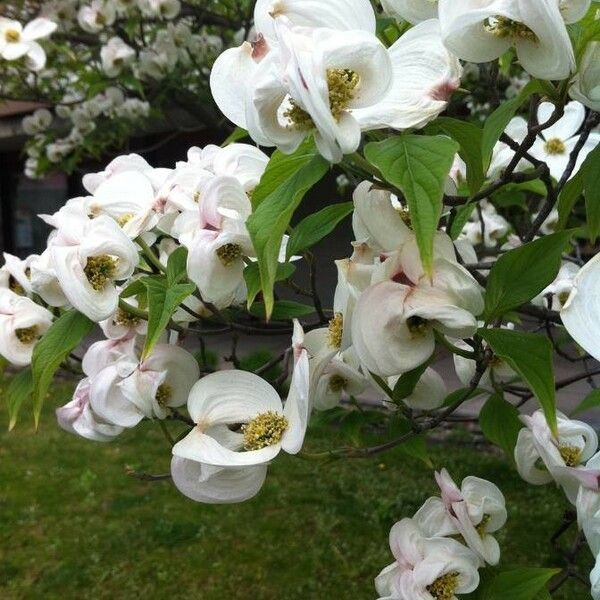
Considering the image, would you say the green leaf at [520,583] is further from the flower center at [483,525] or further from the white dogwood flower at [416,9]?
the white dogwood flower at [416,9]

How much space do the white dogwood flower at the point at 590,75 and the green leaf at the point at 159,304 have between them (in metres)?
0.34

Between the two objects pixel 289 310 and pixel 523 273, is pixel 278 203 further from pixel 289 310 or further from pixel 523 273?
pixel 289 310

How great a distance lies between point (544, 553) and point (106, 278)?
2.06 m

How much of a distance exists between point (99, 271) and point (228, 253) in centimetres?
12

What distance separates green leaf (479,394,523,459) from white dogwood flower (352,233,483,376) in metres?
0.30

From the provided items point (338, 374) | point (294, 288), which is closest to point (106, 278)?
point (338, 374)

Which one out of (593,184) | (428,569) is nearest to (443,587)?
(428,569)

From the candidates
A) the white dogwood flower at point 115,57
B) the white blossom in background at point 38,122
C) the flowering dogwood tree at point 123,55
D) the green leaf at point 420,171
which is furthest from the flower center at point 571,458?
the white blossom in background at point 38,122

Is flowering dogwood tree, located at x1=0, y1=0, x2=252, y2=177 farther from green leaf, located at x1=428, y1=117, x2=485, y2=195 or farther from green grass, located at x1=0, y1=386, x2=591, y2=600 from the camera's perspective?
green leaf, located at x1=428, y1=117, x2=485, y2=195

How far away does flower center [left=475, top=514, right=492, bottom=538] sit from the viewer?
829 mm

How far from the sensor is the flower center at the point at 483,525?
83 cm

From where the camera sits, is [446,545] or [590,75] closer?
[590,75]

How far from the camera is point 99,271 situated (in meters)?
0.74

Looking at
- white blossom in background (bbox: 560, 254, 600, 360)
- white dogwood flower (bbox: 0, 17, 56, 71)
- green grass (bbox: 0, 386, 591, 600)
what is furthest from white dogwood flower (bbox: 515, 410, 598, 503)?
white dogwood flower (bbox: 0, 17, 56, 71)
